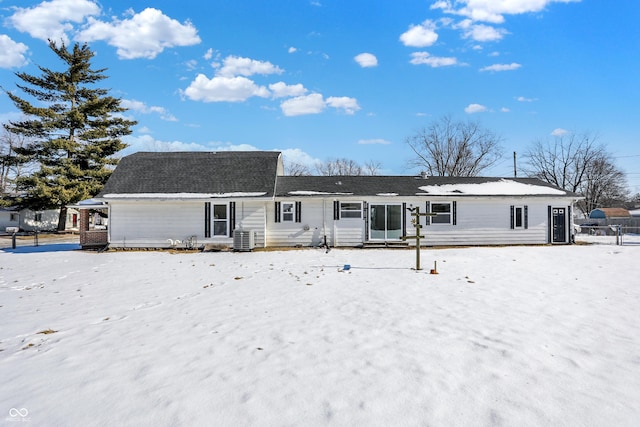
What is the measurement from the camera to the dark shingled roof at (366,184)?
1805 cm

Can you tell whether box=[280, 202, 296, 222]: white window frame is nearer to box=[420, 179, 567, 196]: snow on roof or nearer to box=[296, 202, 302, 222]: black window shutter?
box=[296, 202, 302, 222]: black window shutter

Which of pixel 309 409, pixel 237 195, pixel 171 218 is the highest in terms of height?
pixel 237 195

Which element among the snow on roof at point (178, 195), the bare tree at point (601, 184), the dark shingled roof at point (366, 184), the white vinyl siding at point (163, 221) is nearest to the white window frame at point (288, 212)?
the dark shingled roof at point (366, 184)

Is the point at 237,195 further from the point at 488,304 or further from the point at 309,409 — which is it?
the point at 309,409

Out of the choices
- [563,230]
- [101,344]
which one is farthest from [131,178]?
[563,230]

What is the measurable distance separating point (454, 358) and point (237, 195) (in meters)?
14.2

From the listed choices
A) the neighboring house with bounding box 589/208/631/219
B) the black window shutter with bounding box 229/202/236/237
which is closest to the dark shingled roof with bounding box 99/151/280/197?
the black window shutter with bounding box 229/202/236/237

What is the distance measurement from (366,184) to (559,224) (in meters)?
10.3

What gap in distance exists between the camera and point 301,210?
57.7ft

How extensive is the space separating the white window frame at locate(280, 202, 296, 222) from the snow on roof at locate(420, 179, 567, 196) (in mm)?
6864

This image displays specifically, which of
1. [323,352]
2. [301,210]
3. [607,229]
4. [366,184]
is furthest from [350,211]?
[607,229]

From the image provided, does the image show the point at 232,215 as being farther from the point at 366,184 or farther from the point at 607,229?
the point at 607,229

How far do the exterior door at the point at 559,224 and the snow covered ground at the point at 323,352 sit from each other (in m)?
10.5

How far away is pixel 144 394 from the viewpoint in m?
3.40
